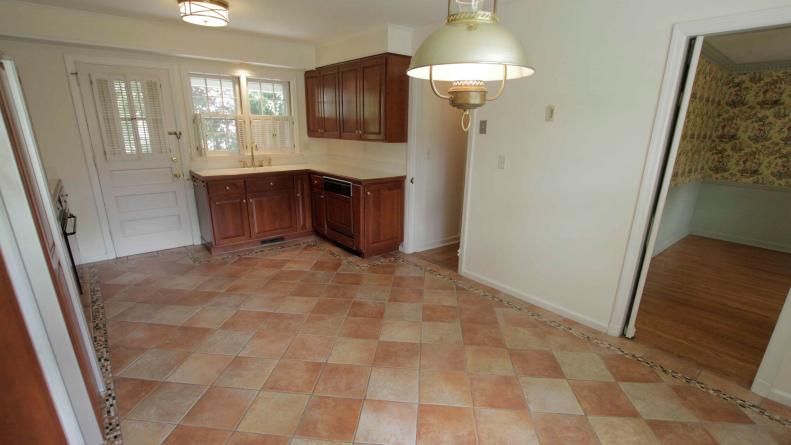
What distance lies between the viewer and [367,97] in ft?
12.5

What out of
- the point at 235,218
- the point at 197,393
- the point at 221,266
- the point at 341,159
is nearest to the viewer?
the point at 197,393

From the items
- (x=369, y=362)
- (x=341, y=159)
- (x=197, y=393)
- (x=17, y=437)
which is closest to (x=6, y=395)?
(x=17, y=437)

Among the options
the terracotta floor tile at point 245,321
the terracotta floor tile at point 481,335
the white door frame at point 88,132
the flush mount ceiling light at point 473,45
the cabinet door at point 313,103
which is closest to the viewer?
the flush mount ceiling light at point 473,45

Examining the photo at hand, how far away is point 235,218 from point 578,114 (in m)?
3.60

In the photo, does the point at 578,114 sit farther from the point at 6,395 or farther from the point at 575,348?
the point at 6,395

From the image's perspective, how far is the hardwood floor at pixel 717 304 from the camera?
2414mm

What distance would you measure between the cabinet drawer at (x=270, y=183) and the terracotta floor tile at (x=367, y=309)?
2.01 meters

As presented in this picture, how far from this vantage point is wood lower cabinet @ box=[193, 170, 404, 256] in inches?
152

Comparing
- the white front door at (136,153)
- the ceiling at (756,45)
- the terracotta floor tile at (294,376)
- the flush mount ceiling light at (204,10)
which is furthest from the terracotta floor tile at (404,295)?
the ceiling at (756,45)

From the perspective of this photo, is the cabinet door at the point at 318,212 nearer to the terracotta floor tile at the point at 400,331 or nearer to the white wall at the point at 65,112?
the white wall at the point at 65,112

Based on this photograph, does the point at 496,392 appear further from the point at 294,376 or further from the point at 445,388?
the point at 294,376

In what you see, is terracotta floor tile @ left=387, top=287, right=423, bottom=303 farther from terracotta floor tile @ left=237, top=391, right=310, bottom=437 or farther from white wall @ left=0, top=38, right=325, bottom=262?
white wall @ left=0, top=38, right=325, bottom=262

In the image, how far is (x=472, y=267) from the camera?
3508 mm

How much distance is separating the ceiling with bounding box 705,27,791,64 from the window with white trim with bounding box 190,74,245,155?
5.04m
